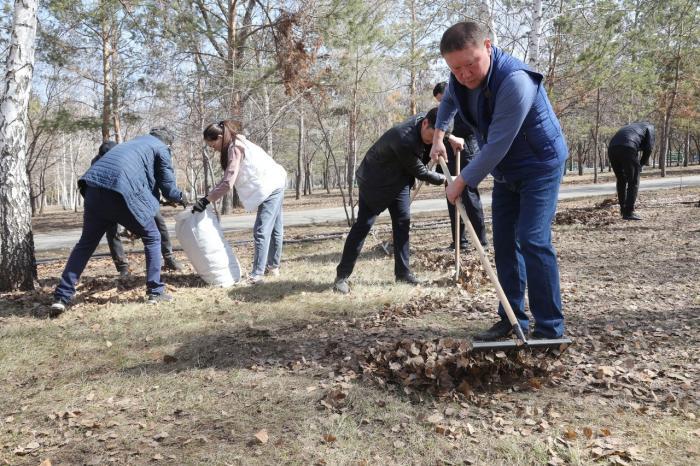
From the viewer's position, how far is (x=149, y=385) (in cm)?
321

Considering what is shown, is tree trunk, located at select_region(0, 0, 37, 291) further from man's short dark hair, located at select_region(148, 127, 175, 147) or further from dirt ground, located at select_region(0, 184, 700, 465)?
man's short dark hair, located at select_region(148, 127, 175, 147)

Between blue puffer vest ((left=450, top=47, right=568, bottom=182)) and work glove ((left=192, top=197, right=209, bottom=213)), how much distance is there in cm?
328

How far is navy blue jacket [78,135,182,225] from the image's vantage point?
4660 millimetres

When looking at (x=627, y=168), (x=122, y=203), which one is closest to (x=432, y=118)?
(x=122, y=203)

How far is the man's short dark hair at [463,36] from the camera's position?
277 centimetres

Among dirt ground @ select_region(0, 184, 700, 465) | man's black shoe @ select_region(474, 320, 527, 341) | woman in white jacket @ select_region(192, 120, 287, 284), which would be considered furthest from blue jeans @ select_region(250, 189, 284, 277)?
man's black shoe @ select_region(474, 320, 527, 341)

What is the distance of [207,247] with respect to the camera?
5.62m

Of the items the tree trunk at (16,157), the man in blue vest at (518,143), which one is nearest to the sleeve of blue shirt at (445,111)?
the man in blue vest at (518,143)

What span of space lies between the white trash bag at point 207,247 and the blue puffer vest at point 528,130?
3484 millimetres

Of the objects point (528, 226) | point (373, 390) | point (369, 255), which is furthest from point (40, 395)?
point (369, 255)

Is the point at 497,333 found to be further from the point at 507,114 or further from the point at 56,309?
the point at 56,309

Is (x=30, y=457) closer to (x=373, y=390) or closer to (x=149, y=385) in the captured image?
(x=149, y=385)

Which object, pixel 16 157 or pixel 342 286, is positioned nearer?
pixel 342 286

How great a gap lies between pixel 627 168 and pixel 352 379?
7.06 meters
